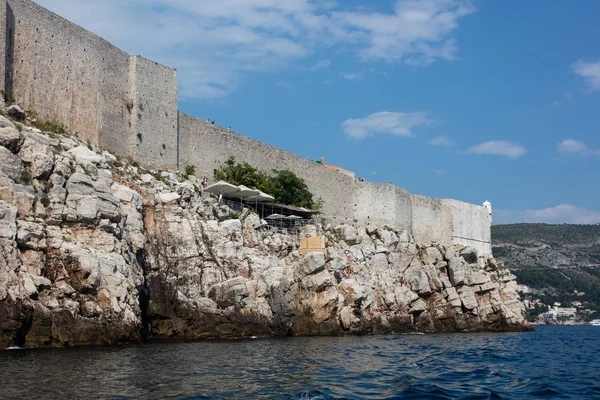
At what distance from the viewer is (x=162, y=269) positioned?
20953 millimetres

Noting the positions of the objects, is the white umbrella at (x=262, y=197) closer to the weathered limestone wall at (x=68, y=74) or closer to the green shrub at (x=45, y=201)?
the weathered limestone wall at (x=68, y=74)

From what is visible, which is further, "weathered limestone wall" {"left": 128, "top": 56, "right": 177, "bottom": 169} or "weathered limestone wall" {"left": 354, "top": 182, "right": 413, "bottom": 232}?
"weathered limestone wall" {"left": 354, "top": 182, "right": 413, "bottom": 232}

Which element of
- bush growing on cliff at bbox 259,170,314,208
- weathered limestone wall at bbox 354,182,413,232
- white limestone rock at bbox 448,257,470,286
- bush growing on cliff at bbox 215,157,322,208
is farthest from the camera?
weathered limestone wall at bbox 354,182,413,232

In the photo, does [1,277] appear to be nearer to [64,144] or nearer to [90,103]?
[64,144]

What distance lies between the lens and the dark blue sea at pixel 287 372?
11.5m

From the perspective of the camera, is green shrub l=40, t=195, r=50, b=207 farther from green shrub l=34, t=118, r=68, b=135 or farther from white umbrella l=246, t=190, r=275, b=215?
white umbrella l=246, t=190, r=275, b=215

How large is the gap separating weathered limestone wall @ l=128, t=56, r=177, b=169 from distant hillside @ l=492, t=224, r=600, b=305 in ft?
194

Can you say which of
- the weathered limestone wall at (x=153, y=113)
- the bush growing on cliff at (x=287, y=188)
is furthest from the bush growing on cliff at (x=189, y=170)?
the bush growing on cliff at (x=287, y=188)

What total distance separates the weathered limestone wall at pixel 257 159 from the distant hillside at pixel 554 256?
157 ft

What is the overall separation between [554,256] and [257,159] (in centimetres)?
6249

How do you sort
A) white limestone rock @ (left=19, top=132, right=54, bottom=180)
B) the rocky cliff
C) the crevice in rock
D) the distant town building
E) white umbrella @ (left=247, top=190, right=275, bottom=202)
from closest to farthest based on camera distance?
the rocky cliff
white limestone rock @ (left=19, top=132, right=54, bottom=180)
the crevice in rock
white umbrella @ (left=247, top=190, right=275, bottom=202)
the distant town building

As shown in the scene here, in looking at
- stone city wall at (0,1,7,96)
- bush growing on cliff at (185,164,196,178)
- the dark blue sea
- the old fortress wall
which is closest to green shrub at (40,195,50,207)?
the dark blue sea

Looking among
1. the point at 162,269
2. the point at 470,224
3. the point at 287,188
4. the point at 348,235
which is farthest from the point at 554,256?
the point at 162,269

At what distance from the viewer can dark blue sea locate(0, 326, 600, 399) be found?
37.6ft
